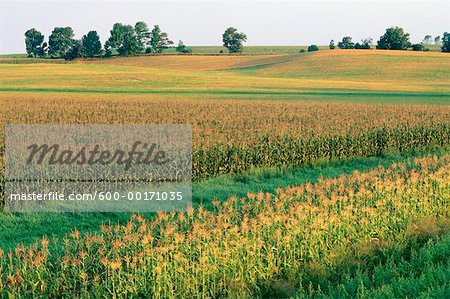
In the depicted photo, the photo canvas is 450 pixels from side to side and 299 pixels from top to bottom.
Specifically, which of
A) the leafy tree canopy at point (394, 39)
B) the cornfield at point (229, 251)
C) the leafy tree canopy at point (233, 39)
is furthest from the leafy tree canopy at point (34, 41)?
the cornfield at point (229, 251)

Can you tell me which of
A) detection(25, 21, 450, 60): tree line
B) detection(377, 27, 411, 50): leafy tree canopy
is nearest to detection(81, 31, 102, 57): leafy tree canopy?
detection(25, 21, 450, 60): tree line

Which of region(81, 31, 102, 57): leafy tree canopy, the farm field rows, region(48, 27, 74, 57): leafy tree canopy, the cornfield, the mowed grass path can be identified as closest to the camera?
the cornfield

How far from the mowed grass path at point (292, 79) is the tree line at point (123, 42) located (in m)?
26.3

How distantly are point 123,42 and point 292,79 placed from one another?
6643cm

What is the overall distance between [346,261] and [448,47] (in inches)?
4787

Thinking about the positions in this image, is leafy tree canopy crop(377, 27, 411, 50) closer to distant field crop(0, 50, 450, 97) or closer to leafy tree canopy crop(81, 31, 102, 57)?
distant field crop(0, 50, 450, 97)

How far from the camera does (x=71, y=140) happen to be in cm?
1741

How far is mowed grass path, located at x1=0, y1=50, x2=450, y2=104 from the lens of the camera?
53.8 metres

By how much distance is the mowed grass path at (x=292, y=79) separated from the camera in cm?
5384

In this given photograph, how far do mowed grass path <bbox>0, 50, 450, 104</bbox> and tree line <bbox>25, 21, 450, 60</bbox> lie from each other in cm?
2629

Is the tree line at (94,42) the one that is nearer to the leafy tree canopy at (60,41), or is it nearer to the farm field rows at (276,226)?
the leafy tree canopy at (60,41)

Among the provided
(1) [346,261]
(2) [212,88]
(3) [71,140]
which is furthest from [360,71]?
(1) [346,261]

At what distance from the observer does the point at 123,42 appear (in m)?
126

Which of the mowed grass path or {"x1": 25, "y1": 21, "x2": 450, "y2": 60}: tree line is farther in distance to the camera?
{"x1": 25, "y1": 21, "x2": 450, "y2": 60}: tree line
